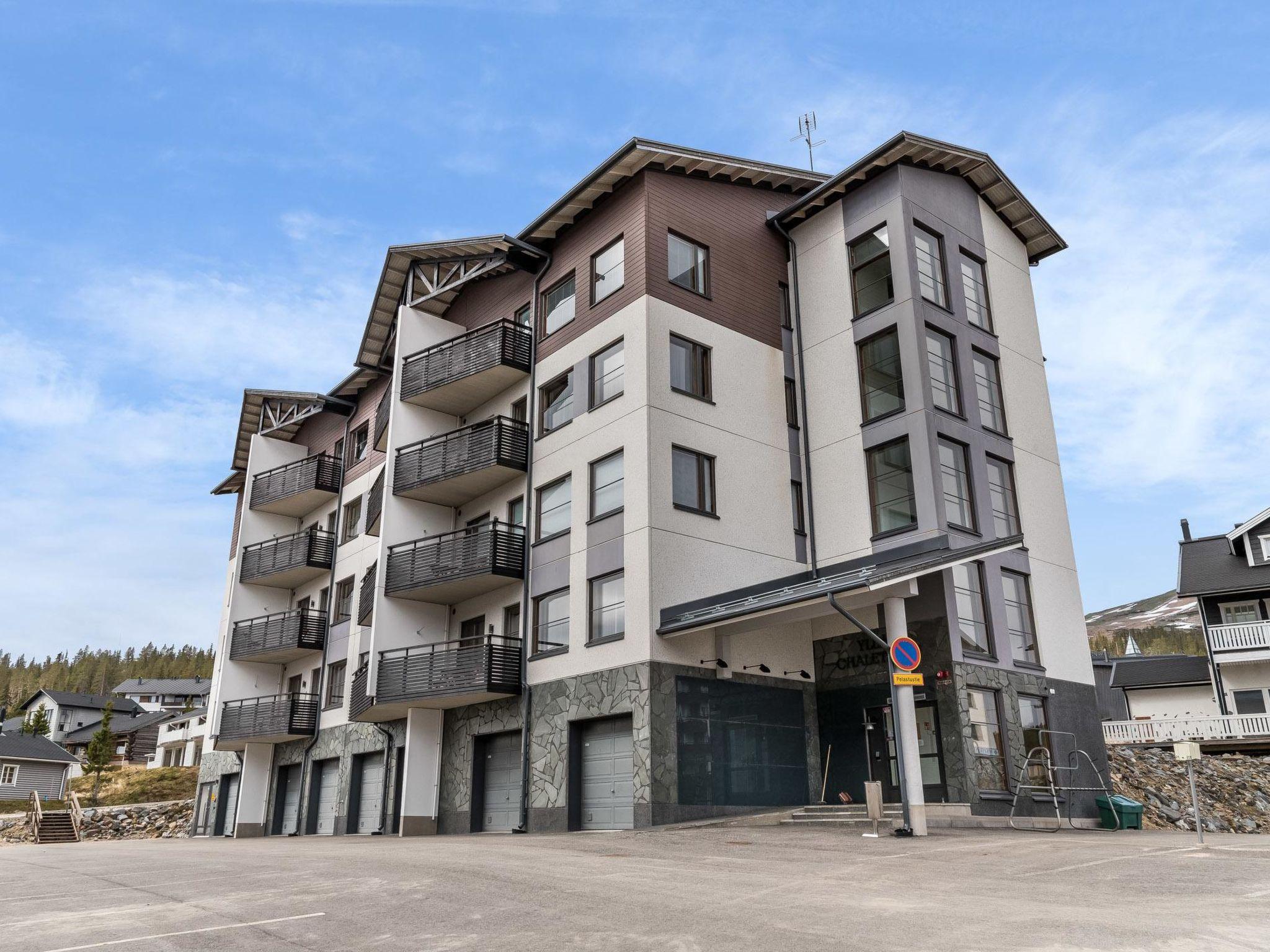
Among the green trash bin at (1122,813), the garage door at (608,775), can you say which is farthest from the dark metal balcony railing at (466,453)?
the green trash bin at (1122,813)

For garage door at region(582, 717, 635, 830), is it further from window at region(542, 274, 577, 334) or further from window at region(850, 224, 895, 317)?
window at region(850, 224, 895, 317)

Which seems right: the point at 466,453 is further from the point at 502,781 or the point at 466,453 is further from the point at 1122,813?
the point at 1122,813

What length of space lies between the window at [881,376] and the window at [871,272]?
0.91 meters

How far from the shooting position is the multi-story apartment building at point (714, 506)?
22094 mm

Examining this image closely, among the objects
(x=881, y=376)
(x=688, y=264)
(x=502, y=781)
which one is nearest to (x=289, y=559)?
(x=502, y=781)

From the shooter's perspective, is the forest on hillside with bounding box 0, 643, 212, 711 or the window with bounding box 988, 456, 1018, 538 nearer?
the window with bounding box 988, 456, 1018, 538

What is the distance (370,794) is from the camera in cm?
3153

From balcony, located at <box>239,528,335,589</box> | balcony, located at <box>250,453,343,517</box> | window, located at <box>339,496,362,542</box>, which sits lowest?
balcony, located at <box>239,528,335,589</box>

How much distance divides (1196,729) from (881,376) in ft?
81.6

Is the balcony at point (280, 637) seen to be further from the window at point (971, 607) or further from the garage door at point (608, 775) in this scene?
the window at point (971, 607)

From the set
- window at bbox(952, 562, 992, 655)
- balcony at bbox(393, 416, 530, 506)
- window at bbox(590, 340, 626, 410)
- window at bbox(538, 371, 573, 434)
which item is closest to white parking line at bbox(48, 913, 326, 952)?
window at bbox(590, 340, 626, 410)

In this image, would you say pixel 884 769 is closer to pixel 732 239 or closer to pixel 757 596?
pixel 757 596

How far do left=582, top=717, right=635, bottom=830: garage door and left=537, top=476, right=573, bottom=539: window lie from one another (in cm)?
528

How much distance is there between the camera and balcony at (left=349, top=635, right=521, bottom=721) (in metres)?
Result: 24.7
